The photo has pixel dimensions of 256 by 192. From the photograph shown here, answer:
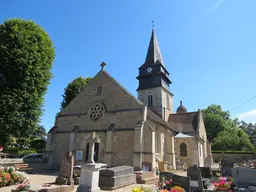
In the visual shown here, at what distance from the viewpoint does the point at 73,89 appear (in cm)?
2856

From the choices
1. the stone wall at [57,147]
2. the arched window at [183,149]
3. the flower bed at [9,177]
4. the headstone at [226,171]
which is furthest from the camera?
the arched window at [183,149]

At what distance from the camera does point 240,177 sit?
7.27 metres

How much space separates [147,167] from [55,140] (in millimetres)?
10550

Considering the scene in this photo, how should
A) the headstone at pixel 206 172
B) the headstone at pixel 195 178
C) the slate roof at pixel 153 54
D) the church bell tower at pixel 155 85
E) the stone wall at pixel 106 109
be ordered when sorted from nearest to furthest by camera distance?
the headstone at pixel 195 178
the headstone at pixel 206 172
the stone wall at pixel 106 109
the church bell tower at pixel 155 85
the slate roof at pixel 153 54

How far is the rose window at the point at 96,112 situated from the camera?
716 inches

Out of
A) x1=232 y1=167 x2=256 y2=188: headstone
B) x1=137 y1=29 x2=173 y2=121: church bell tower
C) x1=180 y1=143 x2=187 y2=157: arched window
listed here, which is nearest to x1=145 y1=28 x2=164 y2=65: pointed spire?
x1=137 y1=29 x2=173 y2=121: church bell tower

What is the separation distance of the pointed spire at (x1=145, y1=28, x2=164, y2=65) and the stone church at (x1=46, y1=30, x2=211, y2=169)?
36.8ft

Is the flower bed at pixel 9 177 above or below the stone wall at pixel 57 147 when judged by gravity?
below

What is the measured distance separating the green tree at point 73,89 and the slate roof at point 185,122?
14897 millimetres

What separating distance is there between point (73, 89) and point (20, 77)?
12975mm

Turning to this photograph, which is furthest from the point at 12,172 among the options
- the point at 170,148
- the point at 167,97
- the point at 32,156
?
the point at 167,97

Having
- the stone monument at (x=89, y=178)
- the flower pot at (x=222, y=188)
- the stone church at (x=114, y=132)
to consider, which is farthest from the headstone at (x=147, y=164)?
the flower pot at (x=222, y=188)

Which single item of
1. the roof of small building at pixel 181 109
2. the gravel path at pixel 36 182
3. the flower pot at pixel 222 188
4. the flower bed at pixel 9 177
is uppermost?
the roof of small building at pixel 181 109

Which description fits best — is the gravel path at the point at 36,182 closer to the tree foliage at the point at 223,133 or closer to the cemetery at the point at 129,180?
the cemetery at the point at 129,180
